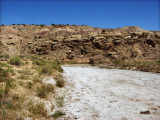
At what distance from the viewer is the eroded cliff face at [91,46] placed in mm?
29117

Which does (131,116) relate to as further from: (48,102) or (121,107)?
(48,102)

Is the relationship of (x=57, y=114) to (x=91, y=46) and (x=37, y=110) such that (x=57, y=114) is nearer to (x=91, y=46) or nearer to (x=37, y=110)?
(x=37, y=110)

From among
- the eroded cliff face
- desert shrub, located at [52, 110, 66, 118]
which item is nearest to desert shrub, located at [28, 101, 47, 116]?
desert shrub, located at [52, 110, 66, 118]

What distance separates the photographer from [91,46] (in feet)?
106

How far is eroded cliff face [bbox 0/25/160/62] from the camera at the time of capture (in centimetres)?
2912

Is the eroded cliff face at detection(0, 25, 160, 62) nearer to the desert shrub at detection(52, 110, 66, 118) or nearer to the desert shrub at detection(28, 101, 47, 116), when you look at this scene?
the desert shrub at detection(52, 110, 66, 118)

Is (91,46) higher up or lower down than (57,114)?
higher up

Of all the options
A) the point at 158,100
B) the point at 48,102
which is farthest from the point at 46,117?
the point at 158,100

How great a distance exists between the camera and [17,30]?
138ft

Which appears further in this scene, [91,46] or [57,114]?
[91,46]

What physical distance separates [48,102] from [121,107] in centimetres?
256

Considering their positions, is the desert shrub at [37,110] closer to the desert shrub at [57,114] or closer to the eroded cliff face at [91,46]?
the desert shrub at [57,114]

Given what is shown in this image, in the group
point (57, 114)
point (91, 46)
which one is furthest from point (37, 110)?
point (91, 46)

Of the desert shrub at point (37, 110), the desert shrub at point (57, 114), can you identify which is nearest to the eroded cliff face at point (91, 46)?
the desert shrub at point (57, 114)
